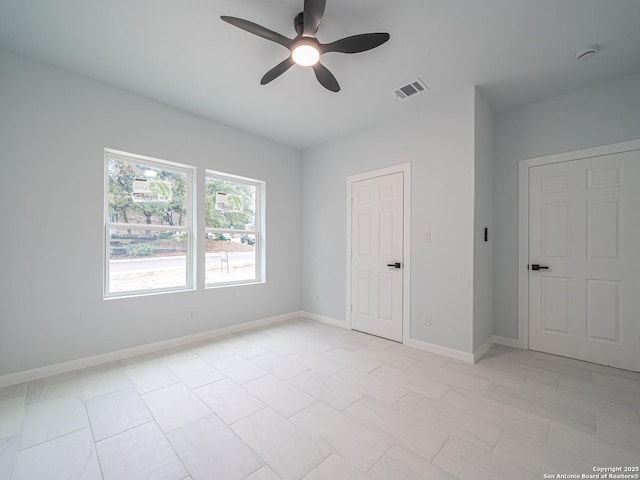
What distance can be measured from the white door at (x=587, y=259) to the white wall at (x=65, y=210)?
4.21 meters

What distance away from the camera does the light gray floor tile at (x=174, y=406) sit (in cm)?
193

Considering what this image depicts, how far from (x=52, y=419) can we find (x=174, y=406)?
0.79m

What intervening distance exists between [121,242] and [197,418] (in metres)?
2.17

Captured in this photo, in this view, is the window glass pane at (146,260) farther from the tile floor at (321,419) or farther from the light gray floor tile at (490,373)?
the light gray floor tile at (490,373)

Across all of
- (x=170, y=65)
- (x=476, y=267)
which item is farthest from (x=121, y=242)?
(x=476, y=267)

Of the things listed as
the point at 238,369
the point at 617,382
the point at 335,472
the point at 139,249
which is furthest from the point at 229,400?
the point at 617,382

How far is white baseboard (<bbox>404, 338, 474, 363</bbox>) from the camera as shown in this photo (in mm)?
2920

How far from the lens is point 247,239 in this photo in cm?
428

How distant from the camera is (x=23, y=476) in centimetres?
146

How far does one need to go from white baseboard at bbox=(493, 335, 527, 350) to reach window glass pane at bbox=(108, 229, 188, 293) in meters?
4.08

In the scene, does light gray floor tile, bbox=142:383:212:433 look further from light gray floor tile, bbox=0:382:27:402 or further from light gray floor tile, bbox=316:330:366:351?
light gray floor tile, bbox=316:330:366:351

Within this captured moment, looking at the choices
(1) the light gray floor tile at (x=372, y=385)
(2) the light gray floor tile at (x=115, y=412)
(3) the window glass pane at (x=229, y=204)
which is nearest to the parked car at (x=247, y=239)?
(3) the window glass pane at (x=229, y=204)

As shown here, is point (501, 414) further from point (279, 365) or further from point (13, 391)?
point (13, 391)

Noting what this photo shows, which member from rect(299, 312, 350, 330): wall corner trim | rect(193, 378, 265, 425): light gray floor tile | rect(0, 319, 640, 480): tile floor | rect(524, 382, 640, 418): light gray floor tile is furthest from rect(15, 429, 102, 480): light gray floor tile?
rect(524, 382, 640, 418): light gray floor tile
